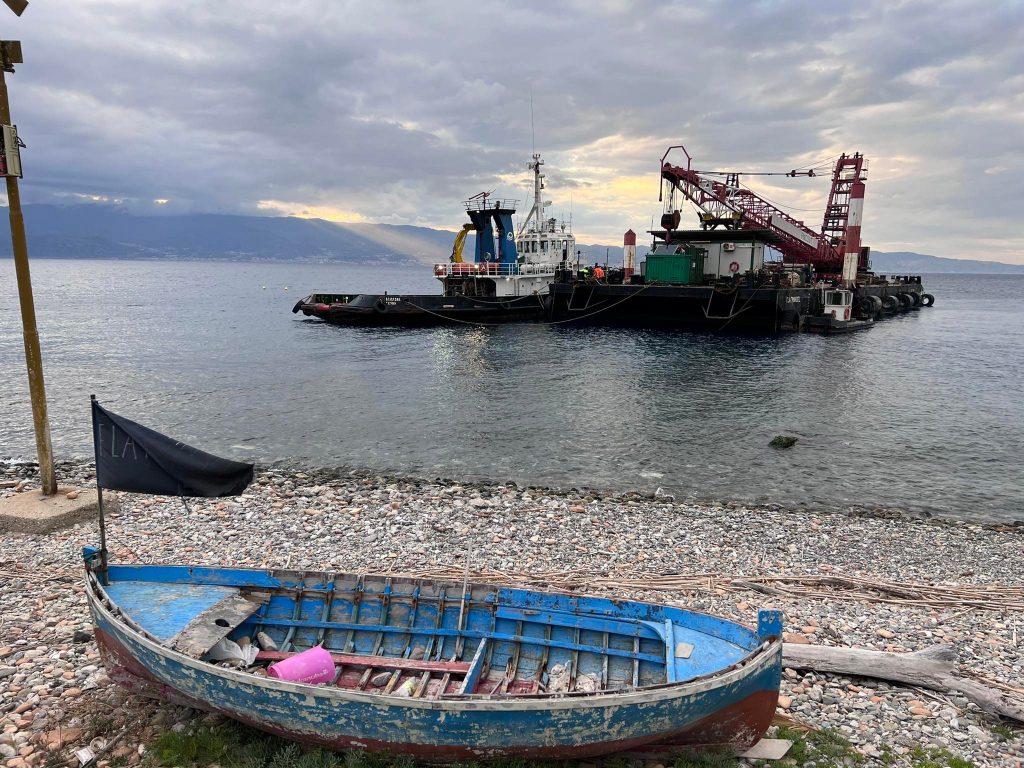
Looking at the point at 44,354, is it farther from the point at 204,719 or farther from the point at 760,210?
the point at 760,210

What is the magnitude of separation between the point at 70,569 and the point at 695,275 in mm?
56265

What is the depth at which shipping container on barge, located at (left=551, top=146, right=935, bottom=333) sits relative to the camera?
55125mm

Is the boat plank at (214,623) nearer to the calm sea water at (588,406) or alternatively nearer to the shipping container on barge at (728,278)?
the calm sea water at (588,406)

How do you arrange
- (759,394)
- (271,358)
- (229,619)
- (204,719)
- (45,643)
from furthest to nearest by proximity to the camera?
(271,358) → (759,394) → (45,643) → (229,619) → (204,719)

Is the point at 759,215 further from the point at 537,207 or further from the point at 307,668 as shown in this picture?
the point at 307,668

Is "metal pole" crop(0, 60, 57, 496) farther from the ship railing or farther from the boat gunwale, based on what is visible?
the ship railing

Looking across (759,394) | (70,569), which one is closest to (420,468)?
(70,569)

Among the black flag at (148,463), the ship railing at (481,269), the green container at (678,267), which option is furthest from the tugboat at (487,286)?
the black flag at (148,463)

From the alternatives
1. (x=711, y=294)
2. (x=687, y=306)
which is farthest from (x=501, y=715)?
(x=687, y=306)

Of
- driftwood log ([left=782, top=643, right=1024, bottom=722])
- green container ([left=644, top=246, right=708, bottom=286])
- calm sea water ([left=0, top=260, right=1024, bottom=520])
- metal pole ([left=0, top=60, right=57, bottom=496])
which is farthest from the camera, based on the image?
green container ([left=644, top=246, right=708, bottom=286])

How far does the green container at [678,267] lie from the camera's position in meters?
59.3

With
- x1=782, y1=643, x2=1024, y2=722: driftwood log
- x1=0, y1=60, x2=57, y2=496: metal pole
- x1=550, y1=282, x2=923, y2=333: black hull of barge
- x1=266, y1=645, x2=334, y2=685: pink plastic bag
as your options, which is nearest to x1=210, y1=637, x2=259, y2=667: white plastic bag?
x1=266, y1=645, x2=334, y2=685: pink plastic bag

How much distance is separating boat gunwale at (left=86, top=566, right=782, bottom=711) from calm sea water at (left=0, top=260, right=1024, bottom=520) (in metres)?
12.4

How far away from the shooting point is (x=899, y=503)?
18672mm
